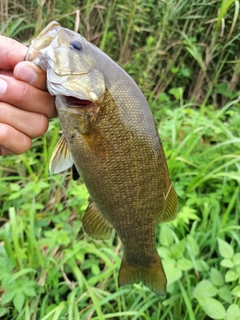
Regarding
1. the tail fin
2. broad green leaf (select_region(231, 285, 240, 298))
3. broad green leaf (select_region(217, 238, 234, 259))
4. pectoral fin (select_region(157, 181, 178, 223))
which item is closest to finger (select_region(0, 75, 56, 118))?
pectoral fin (select_region(157, 181, 178, 223))

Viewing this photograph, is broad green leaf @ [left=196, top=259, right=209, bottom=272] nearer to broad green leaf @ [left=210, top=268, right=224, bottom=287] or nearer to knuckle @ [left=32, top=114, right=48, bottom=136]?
broad green leaf @ [left=210, top=268, right=224, bottom=287]

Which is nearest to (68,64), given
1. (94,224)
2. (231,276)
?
(94,224)

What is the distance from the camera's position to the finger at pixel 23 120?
119 cm

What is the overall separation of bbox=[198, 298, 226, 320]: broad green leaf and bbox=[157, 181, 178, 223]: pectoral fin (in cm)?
48

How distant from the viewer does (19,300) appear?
1.51 m

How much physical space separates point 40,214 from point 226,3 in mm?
1673

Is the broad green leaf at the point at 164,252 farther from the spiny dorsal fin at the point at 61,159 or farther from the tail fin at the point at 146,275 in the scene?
the spiny dorsal fin at the point at 61,159

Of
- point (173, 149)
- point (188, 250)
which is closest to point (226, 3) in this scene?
point (173, 149)

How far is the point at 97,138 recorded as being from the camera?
1.06 meters

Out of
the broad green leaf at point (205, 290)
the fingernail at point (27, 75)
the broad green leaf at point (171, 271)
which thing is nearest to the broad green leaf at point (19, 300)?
the broad green leaf at point (171, 271)

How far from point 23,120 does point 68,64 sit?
289 mm

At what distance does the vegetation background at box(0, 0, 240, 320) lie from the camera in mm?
1609

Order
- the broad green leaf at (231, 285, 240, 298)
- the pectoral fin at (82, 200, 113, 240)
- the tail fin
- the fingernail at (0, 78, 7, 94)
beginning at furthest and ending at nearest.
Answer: the broad green leaf at (231, 285, 240, 298) → the tail fin → the pectoral fin at (82, 200, 113, 240) → the fingernail at (0, 78, 7, 94)

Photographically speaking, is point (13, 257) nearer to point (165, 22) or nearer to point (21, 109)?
point (21, 109)
